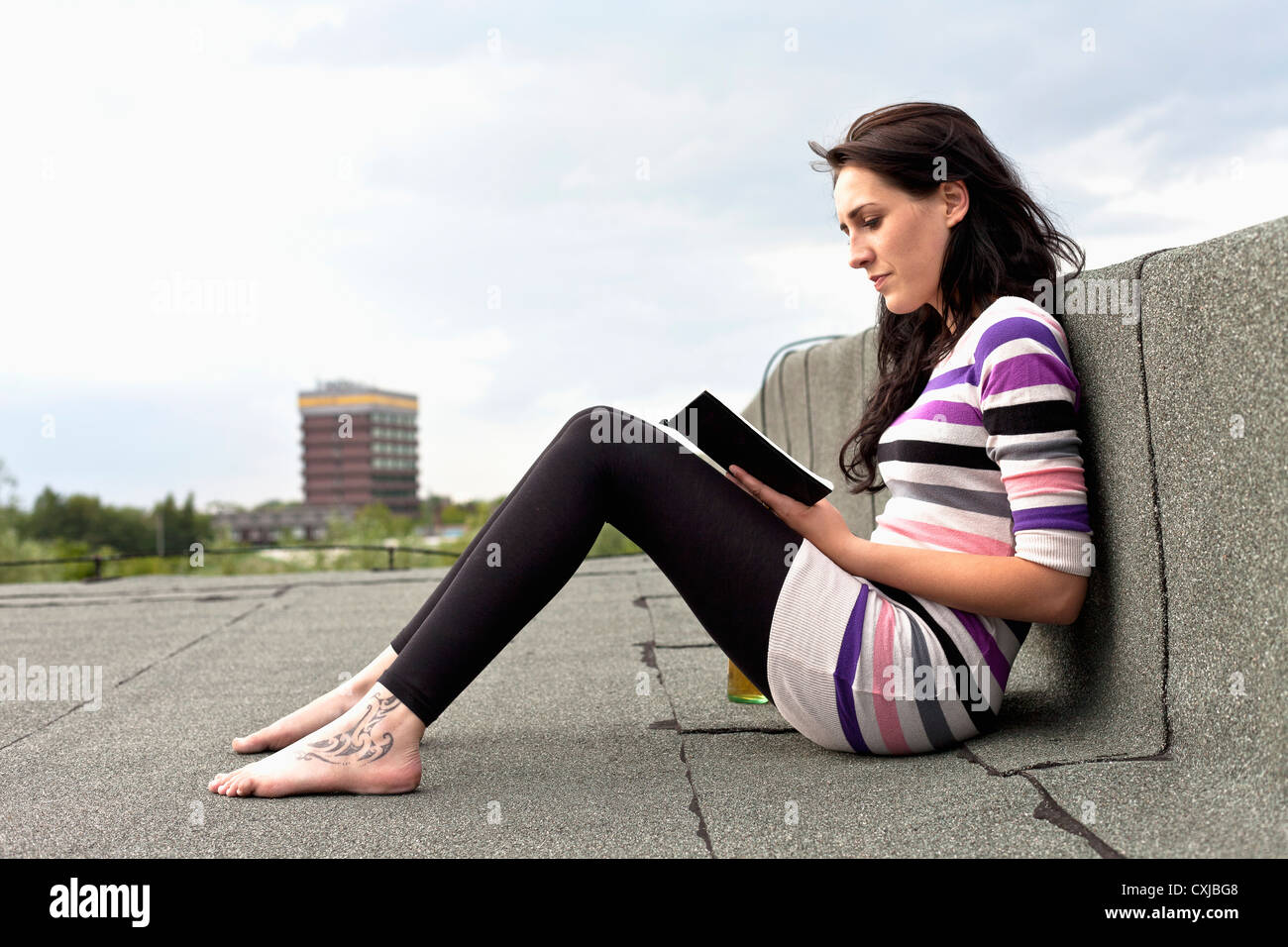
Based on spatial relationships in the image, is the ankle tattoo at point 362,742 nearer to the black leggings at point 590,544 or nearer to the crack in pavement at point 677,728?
the black leggings at point 590,544

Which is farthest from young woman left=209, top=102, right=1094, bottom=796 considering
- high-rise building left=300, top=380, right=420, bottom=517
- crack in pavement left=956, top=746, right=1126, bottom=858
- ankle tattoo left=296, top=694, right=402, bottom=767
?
high-rise building left=300, top=380, right=420, bottom=517

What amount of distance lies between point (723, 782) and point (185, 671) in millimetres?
1765

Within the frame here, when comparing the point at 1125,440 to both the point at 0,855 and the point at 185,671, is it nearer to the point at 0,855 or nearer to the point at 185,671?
the point at 0,855

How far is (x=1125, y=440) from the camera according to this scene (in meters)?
1.45

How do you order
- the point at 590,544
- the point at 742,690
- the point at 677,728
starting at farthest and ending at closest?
the point at 742,690 < the point at 677,728 < the point at 590,544

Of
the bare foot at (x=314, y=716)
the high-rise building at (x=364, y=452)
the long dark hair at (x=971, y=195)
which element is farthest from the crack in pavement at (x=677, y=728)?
the high-rise building at (x=364, y=452)

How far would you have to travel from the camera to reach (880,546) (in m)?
1.51

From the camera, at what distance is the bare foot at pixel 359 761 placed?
1506 mm

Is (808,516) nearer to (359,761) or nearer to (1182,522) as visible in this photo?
(1182,522)

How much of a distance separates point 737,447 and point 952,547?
35 centimetres

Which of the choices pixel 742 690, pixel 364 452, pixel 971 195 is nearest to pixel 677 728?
pixel 742 690

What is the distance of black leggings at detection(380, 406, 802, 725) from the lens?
1.49 metres
